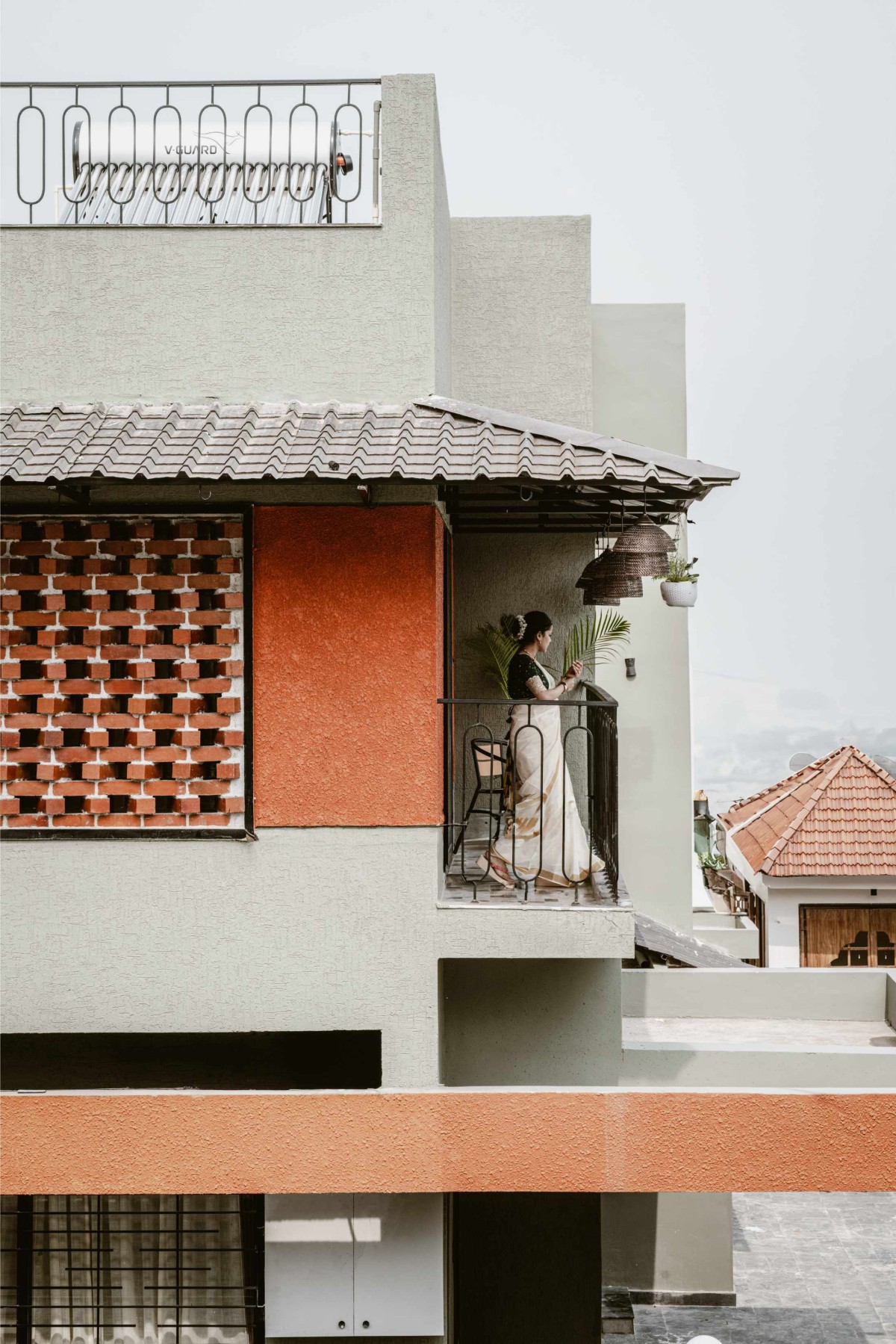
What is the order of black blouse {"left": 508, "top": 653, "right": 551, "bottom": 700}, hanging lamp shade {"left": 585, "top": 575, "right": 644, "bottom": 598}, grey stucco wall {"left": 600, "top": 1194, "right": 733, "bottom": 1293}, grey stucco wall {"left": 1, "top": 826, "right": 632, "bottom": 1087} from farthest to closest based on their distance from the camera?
grey stucco wall {"left": 600, "top": 1194, "right": 733, "bottom": 1293}, hanging lamp shade {"left": 585, "top": 575, "right": 644, "bottom": 598}, black blouse {"left": 508, "top": 653, "right": 551, "bottom": 700}, grey stucco wall {"left": 1, "top": 826, "right": 632, "bottom": 1087}

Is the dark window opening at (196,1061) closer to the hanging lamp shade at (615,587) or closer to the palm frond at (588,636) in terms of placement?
the palm frond at (588,636)

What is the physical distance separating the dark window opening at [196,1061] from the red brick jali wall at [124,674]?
246cm

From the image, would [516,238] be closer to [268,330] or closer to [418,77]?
[418,77]

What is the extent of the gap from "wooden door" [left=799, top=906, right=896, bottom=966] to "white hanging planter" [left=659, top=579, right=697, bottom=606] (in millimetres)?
11387

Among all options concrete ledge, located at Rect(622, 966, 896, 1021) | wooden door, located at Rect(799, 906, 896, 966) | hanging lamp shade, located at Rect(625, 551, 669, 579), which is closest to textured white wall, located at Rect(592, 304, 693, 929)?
concrete ledge, located at Rect(622, 966, 896, 1021)

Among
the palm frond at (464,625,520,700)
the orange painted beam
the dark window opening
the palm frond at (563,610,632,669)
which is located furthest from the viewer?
the palm frond at (563,610,632,669)

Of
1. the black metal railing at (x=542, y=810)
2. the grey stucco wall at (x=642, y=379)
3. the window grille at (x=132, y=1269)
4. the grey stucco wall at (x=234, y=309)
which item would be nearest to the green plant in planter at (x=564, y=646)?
the black metal railing at (x=542, y=810)

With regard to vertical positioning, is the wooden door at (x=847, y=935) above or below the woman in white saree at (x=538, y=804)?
below

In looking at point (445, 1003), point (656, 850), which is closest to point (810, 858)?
point (656, 850)

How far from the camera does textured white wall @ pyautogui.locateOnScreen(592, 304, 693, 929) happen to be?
13.0 meters

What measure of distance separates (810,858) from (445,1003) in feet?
46.4

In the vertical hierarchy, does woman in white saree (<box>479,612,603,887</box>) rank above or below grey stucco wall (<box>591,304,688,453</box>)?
below

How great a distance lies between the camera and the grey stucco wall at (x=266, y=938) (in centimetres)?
683

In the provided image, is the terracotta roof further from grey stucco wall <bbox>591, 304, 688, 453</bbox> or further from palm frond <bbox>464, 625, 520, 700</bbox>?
palm frond <bbox>464, 625, 520, 700</bbox>
